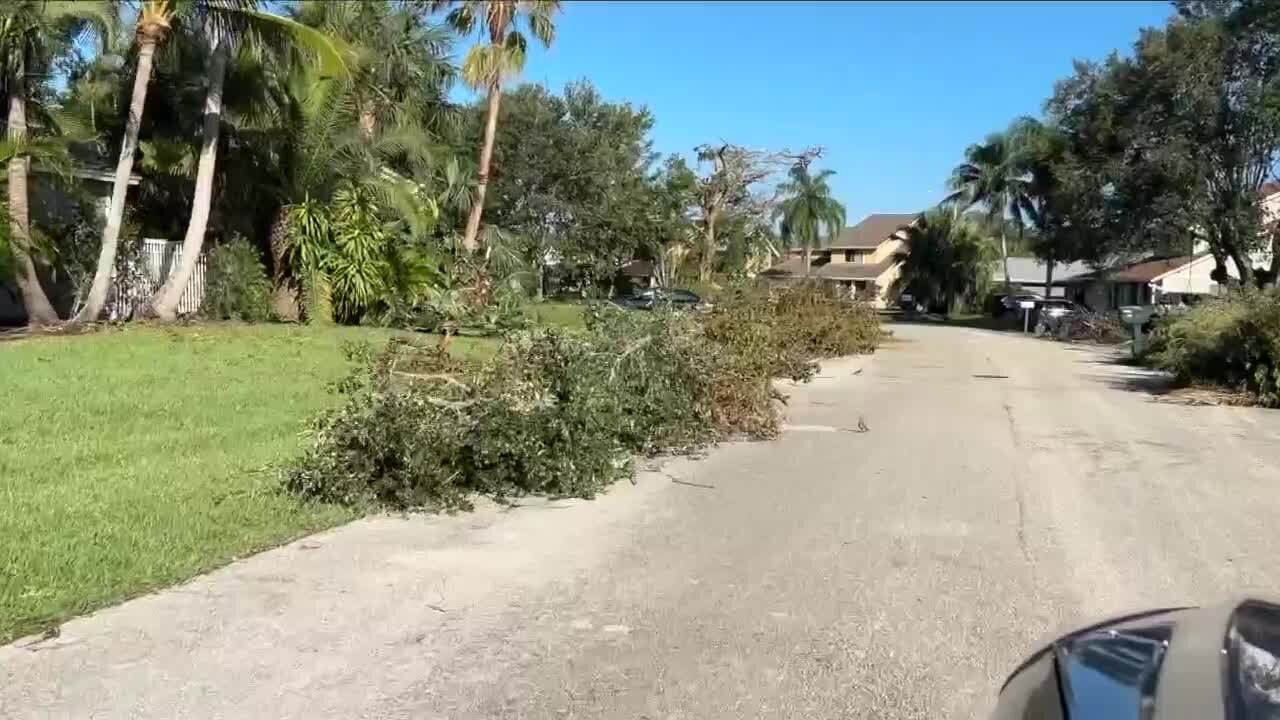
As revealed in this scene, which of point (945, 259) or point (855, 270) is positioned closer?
point (945, 259)

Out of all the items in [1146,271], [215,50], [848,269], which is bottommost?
[1146,271]

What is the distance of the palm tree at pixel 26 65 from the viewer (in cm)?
1680

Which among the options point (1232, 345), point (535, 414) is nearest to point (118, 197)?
point (535, 414)

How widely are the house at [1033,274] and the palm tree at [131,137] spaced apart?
63.6 metres

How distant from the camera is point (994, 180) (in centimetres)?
6475

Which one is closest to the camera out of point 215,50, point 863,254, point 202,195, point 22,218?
point 22,218

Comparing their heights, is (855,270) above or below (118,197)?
above

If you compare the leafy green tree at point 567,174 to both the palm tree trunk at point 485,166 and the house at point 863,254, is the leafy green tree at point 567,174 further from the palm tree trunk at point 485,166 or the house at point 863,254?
the house at point 863,254

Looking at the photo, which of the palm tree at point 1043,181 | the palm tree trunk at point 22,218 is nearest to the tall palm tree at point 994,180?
the palm tree at point 1043,181

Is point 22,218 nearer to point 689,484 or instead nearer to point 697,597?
point 689,484

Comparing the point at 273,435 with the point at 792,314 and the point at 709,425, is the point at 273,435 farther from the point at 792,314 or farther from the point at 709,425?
the point at 792,314

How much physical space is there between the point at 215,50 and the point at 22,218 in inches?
169

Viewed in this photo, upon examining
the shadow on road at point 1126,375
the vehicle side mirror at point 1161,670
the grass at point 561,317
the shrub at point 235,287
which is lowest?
→ the shadow on road at point 1126,375

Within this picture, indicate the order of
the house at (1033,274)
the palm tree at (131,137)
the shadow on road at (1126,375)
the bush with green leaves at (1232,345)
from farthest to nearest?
the house at (1033,274), the shadow on road at (1126,375), the palm tree at (131,137), the bush with green leaves at (1232,345)
